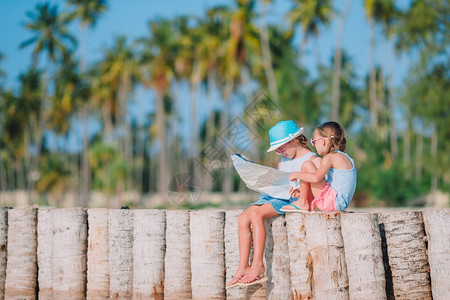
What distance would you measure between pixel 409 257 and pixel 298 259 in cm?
94

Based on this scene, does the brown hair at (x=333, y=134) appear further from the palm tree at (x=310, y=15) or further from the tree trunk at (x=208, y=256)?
the palm tree at (x=310, y=15)

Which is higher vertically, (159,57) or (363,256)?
(159,57)

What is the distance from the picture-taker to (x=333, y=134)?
496 cm

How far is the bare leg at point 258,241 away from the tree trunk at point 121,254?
4.10 ft

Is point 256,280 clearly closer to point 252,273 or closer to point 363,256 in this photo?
point 252,273

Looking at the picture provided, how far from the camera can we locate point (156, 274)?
5051mm

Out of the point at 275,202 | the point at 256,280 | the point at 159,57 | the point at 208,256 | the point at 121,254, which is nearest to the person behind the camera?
the point at 256,280

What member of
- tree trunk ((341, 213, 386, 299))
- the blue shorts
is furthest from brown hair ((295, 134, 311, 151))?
tree trunk ((341, 213, 386, 299))

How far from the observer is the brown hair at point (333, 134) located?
16.3 ft

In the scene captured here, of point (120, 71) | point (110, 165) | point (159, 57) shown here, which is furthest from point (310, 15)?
point (110, 165)

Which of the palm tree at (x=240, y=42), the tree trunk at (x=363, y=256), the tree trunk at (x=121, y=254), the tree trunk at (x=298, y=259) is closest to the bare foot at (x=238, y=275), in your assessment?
the tree trunk at (x=298, y=259)

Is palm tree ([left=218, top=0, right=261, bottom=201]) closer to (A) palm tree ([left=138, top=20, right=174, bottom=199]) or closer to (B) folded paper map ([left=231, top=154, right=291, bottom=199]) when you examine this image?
(A) palm tree ([left=138, top=20, right=174, bottom=199])

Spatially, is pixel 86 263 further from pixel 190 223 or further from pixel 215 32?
pixel 215 32

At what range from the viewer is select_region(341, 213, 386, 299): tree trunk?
14.5 ft
